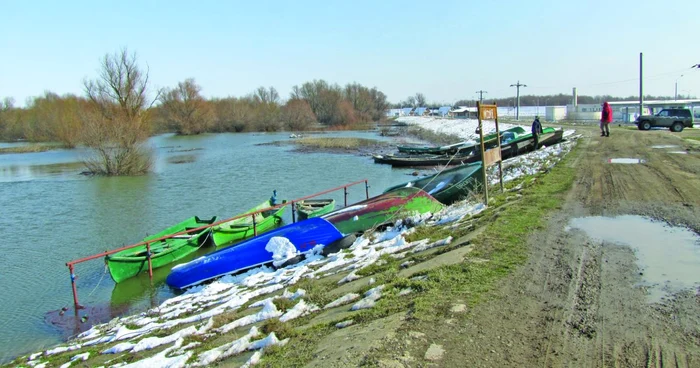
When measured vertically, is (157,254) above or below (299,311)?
below

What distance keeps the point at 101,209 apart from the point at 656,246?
20.7 meters

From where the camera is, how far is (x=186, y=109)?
3590 inches

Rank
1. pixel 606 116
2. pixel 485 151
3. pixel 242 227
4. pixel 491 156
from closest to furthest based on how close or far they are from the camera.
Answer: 1. pixel 485 151
2. pixel 491 156
3. pixel 242 227
4. pixel 606 116

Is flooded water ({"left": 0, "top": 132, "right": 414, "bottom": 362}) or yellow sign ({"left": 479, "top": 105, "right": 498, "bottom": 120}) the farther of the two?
yellow sign ({"left": 479, "top": 105, "right": 498, "bottom": 120})

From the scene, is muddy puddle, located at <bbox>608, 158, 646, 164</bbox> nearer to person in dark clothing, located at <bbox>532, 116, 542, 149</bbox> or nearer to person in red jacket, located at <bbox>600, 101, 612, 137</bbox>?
person in dark clothing, located at <bbox>532, 116, 542, 149</bbox>

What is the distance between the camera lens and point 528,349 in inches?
162

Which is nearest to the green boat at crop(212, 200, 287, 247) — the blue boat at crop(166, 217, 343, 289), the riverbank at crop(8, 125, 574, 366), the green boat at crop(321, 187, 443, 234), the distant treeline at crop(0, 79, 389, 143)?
the blue boat at crop(166, 217, 343, 289)

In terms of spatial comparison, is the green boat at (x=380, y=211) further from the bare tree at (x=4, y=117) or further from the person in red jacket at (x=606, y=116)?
the bare tree at (x=4, y=117)

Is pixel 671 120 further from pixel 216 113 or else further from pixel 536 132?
pixel 216 113

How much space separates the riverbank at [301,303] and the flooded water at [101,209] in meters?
2.11

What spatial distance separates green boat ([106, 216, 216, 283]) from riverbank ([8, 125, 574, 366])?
2571 mm

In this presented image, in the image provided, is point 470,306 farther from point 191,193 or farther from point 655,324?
point 191,193

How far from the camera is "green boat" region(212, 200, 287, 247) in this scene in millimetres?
14067

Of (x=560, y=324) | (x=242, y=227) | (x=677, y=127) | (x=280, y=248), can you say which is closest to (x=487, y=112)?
(x=280, y=248)
